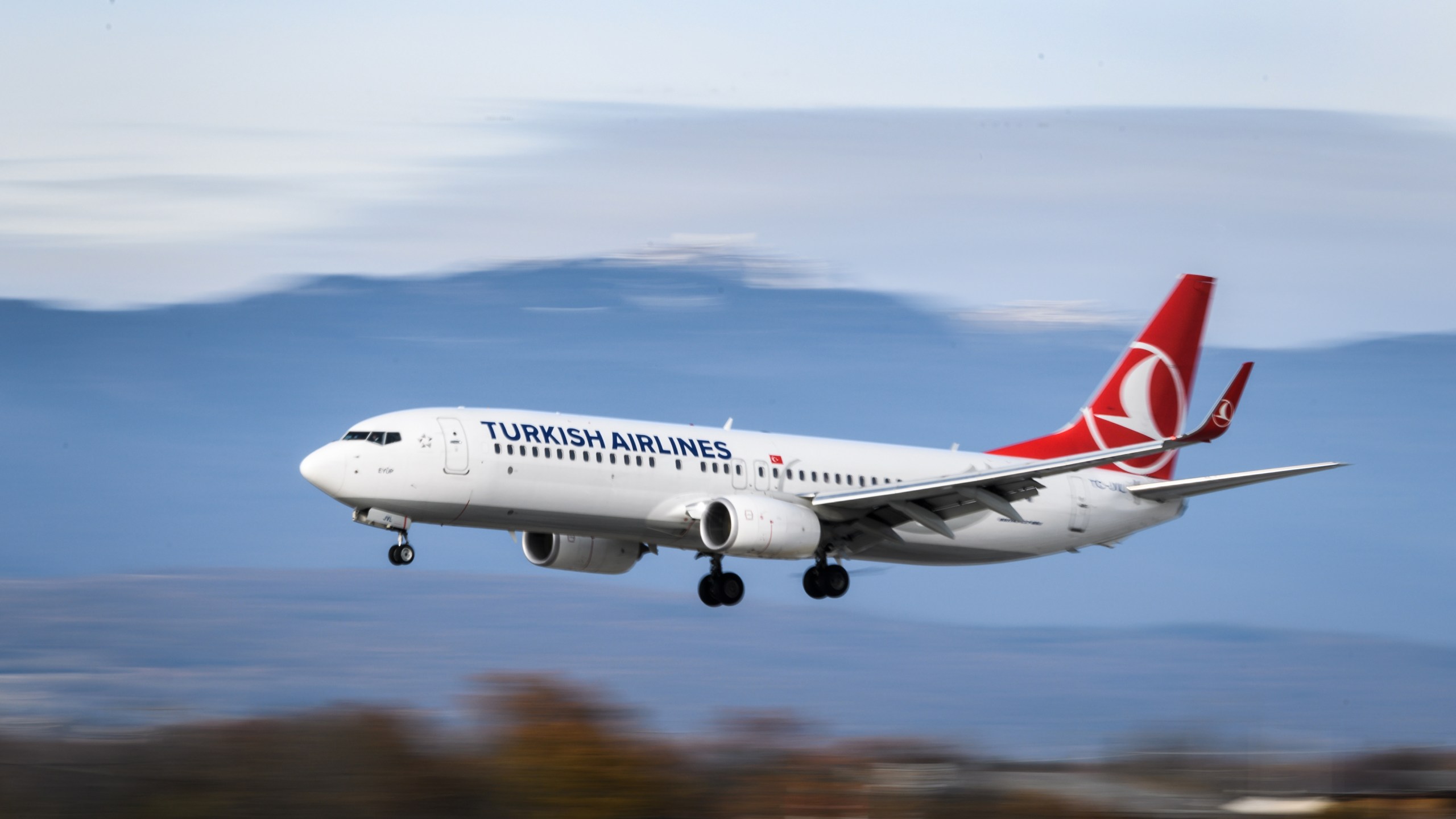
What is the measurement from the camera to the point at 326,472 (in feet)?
121

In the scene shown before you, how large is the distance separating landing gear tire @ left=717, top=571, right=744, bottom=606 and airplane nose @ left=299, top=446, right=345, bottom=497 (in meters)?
10.8

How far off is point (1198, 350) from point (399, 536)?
2813cm

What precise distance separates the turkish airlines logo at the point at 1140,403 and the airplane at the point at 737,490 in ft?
1.99

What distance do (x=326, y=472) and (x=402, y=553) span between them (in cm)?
255

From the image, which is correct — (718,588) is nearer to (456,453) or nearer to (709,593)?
(709,593)

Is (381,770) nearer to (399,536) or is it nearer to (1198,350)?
(399,536)

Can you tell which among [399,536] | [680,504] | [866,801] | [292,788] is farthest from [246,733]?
[866,801]

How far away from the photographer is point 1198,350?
53719mm

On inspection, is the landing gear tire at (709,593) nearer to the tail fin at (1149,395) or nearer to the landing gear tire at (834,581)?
the landing gear tire at (834,581)

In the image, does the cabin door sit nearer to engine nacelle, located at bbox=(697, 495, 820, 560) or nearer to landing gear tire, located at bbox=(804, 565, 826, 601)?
engine nacelle, located at bbox=(697, 495, 820, 560)

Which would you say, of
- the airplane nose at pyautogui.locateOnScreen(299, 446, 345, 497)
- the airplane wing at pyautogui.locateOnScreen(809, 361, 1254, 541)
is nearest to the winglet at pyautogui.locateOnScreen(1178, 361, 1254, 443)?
the airplane wing at pyautogui.locateOnScreen(809, 361, 1254, 541)

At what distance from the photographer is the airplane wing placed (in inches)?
1532

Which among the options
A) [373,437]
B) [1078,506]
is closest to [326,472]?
[373,437]

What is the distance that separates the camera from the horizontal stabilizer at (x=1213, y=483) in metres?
39.5
